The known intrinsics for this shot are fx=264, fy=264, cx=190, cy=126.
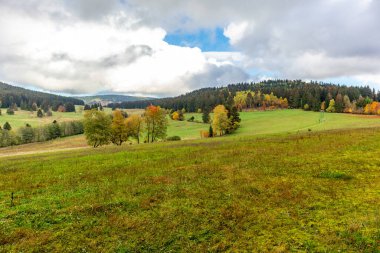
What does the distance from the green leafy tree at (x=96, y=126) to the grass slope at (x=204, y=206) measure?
170 feet

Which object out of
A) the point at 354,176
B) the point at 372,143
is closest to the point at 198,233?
the point at 354,176

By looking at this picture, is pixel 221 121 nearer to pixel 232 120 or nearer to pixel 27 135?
pixel 232 120

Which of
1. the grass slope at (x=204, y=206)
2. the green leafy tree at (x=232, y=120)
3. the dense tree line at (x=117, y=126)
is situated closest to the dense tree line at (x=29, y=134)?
the dense tree line at (x=117, y=126)

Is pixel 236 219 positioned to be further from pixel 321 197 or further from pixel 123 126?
pixel 123 126

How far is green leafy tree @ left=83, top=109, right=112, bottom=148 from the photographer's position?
244 ft

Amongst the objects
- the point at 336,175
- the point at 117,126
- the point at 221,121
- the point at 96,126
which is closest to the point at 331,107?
the point at 221,121

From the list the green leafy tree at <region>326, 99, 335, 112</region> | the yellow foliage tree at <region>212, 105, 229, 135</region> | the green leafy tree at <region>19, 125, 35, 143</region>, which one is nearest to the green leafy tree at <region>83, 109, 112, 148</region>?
the yellow foliage tree at <region>212, 105, 229, 135</region>

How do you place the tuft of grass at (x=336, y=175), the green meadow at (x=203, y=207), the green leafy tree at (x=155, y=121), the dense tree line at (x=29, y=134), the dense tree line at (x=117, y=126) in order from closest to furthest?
1. the green meadow at (x=203, y=207)
2. the tuft of grass at (x=336, y=175)
3. the dense tree line at (x=117, y=126)
4. the green leafy tree at (x=155, y=121)
5. the dense tree line at (x=29, y=134)

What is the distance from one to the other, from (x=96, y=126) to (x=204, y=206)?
67.2 meters

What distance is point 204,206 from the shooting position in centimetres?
1377

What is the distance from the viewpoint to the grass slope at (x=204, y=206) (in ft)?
34.0

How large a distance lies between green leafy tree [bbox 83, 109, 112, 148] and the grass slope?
5180cm

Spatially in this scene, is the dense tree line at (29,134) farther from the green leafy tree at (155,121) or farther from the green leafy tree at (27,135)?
the green leafy tree at (155,121)

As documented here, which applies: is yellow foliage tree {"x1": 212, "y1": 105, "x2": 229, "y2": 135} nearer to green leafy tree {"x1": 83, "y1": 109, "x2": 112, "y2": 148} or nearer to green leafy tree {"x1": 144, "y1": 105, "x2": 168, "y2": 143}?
green leafy tree {"x1": 144, "y1": 105, "x2": 168, "y2": 143}
